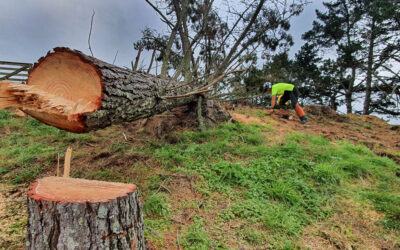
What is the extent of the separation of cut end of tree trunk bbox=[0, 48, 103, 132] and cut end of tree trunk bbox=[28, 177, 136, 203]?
0.59m

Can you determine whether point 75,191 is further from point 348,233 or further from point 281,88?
point 281,88

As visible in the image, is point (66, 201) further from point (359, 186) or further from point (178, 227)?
point (359, 186)

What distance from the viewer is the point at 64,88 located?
1.76 metres

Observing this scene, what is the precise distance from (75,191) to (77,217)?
170mm

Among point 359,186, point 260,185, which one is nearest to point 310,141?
point 359,186

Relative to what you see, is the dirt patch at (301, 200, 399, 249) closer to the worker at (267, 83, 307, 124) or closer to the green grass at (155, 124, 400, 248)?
the green grass at (155, 124, 400, 248)

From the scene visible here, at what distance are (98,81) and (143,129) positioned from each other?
292cm

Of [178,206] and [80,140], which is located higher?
[80,140]

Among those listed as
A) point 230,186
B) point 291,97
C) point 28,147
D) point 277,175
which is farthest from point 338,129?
point 28,147

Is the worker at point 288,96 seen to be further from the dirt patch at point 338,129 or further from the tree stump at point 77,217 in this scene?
the tree stump at point 77,217

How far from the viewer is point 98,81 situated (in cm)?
178

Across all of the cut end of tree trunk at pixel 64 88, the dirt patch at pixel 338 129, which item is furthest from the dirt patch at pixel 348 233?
the cut end of tree trunk at pixel 64 88

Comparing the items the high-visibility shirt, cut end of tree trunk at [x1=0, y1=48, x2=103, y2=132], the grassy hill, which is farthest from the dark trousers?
cut end of tree trunk at [x1=0, y1=48, x2=103, y2=132]

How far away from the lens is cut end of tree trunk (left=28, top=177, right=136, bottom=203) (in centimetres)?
115
